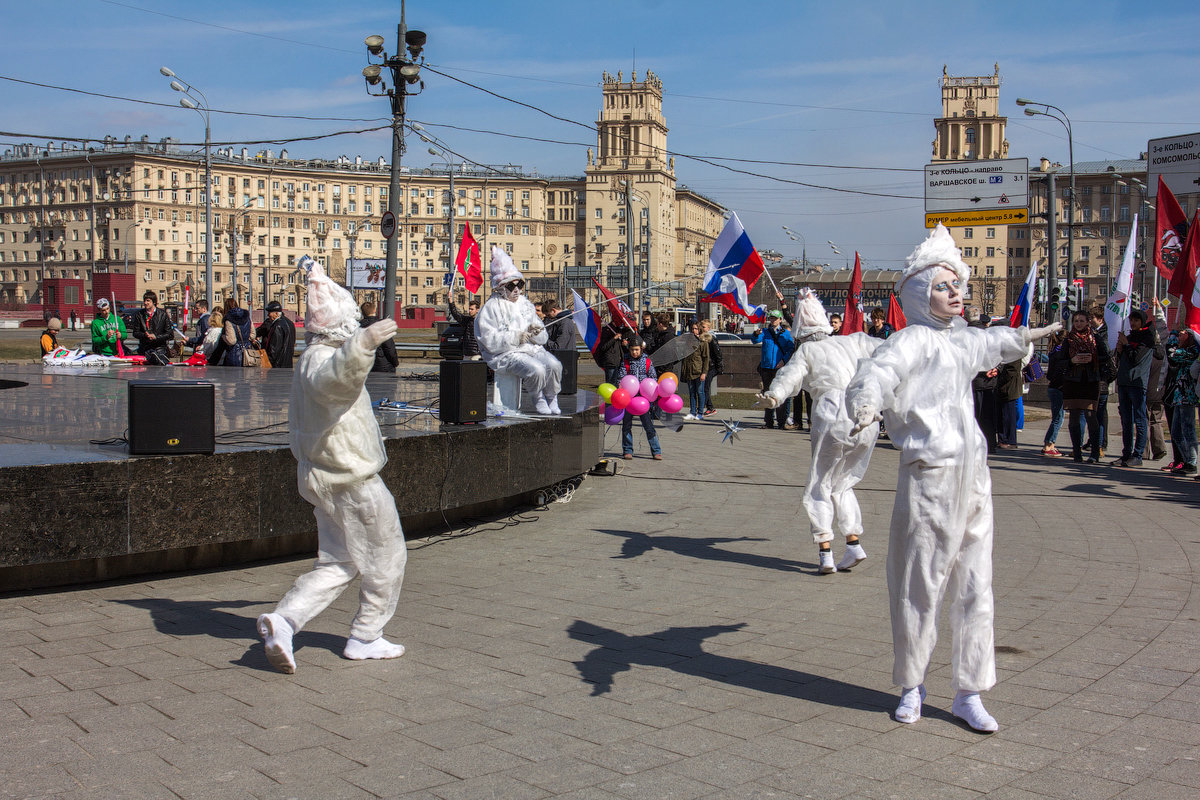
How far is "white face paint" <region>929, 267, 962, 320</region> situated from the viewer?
4816 mm

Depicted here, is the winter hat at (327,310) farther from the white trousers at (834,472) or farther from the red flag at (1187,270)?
the red flag at (1187,270)

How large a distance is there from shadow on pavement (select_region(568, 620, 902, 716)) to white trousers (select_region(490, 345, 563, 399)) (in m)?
4.99

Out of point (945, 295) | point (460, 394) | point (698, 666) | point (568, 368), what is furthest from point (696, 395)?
point (945, 295)

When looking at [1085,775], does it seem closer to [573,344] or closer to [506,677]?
[506,677]

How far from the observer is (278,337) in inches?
695

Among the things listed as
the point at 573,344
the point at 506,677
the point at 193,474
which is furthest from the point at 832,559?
the point at 573,344

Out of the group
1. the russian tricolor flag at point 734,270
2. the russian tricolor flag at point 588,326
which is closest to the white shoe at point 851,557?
the russian tricolor flag at point 734,270

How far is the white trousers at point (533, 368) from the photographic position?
10859 millimetres

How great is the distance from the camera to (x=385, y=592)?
17.5ft

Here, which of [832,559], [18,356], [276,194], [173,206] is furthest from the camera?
[276,194]

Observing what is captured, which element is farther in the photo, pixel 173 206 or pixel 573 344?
pixel 173 206

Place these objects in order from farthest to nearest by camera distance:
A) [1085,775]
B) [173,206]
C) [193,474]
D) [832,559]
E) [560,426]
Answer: [173,206] → [560,426] → [832,559] → [193,474] → [1085,775]

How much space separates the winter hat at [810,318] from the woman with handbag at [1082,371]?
7007 mm

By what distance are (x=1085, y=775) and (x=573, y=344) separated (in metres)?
11.2
